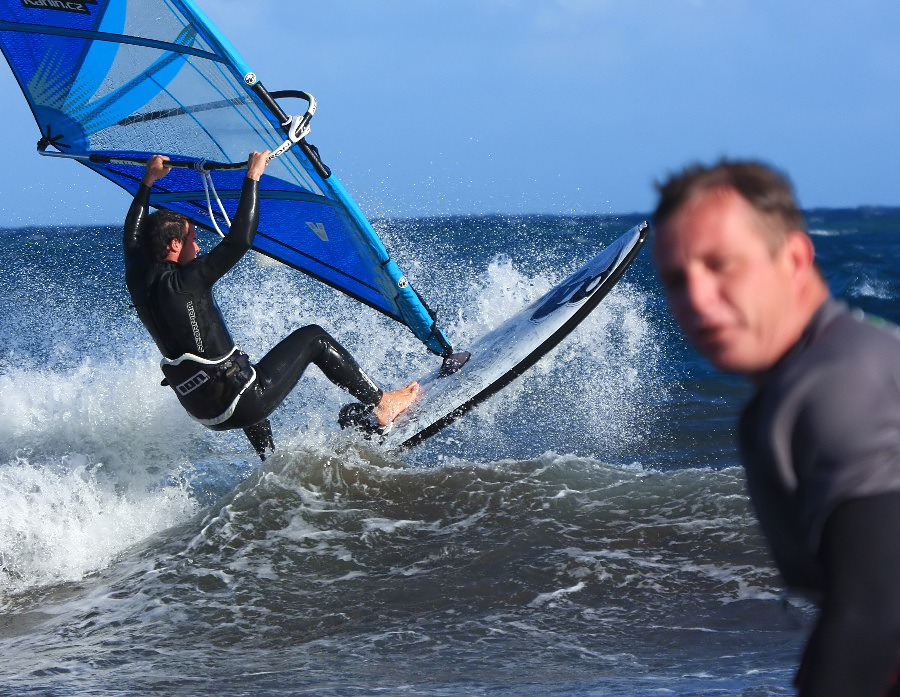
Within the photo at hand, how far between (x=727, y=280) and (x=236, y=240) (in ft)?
14.3

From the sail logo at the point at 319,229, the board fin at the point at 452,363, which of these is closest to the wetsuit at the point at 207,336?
the sail logo at the point at 319,229

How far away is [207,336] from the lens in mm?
5352

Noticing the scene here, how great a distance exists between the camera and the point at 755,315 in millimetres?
981

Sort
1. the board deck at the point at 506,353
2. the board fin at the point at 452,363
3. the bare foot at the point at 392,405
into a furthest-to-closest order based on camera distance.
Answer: the board fin at the point at 452,363 → the bare foot at the point at 392,405 → the board deck at the point at 506,353

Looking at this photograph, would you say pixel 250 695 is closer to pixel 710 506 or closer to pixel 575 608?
pixel 575 608

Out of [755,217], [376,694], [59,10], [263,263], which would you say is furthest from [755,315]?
[263,263]

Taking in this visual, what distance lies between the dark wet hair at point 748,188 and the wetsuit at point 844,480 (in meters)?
0.11

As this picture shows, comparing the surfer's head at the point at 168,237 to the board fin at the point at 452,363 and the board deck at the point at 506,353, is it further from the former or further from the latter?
the board fin at the point at 452,363

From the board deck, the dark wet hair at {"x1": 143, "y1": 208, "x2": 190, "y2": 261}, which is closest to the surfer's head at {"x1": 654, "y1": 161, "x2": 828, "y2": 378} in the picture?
the dark wet hair at {"x1": 143, "y1": 208, "x2": 190, "y2": 261}

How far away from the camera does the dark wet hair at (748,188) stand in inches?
38.5

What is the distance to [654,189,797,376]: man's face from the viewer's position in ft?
3.18

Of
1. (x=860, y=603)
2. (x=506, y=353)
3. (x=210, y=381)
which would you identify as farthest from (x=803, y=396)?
(x=506, y=353)

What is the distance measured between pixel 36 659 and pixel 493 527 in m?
2.30

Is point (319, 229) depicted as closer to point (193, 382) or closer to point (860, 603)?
point (193, 382)
